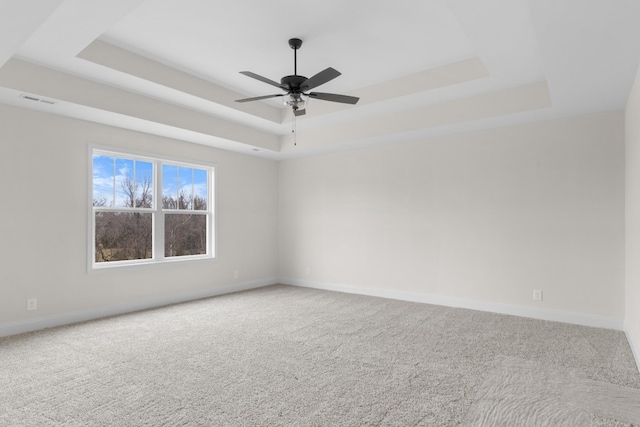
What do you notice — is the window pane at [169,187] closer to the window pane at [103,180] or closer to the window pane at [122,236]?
the window pane at [122,236]

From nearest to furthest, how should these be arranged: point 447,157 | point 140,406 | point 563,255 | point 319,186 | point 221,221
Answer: point 140,406 < point 563,255 < point 447,157 < point 221,221 < point 319,186

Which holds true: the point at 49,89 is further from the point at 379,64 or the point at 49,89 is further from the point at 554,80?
the point at 554,80

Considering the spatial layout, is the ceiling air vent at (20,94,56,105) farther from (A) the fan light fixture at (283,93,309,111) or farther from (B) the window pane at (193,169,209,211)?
(A) the fan light fixture at (283,93,309,111)

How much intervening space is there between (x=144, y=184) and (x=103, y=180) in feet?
1.71

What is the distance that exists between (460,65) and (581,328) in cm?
315

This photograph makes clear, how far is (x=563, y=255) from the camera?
4199 millimetres

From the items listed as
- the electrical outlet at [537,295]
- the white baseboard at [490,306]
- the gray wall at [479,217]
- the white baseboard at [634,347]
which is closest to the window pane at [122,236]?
the gray wall at [479,217]

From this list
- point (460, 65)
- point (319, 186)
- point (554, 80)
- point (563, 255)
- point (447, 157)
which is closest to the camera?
point (554, 80)

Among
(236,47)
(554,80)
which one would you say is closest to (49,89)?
(236,47)

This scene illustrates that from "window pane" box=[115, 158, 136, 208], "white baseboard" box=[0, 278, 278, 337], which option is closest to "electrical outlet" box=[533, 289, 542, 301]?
"white baseboard" box=[0, 278, 278, 337]

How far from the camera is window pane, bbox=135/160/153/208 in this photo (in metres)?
4.90

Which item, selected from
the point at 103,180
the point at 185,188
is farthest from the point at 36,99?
the point at 185,188

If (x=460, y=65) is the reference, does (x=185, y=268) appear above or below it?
below

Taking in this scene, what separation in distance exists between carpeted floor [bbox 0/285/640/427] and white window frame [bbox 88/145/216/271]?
0.83 metres
